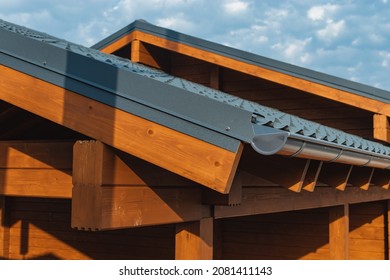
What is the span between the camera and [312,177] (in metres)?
3.60

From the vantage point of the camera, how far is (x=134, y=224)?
9.00 ft

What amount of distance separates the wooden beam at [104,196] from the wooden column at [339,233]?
12.0 ft

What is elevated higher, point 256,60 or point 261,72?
point 256,60

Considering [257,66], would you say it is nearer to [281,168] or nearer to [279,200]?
[279,200]

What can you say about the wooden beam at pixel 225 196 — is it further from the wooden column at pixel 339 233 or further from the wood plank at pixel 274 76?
the wood plank at pixel 274 76

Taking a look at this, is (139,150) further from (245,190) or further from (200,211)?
(245,190)

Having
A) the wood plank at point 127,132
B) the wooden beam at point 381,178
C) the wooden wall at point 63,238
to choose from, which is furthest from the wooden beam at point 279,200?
the wooden wall at point 63,238

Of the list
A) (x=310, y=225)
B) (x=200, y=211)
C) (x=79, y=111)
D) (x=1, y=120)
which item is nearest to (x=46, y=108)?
(x=79, y=111)

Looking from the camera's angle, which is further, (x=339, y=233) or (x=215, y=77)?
(x=215, y=77)

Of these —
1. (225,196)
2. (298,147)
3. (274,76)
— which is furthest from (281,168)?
(274,76)

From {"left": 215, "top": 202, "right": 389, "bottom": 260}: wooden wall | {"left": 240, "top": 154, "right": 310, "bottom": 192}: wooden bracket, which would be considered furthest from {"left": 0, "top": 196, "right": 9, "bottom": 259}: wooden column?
{"left": 240, "top": 154, "right": 310, "bottom": 192}: wooden bracket

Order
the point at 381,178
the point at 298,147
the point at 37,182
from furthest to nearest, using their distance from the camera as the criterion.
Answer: the point at 381,178
the point at 37,182
the point at 298,147

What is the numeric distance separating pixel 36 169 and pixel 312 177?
199 centimetres

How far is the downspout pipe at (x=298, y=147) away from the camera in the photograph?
2.21m
